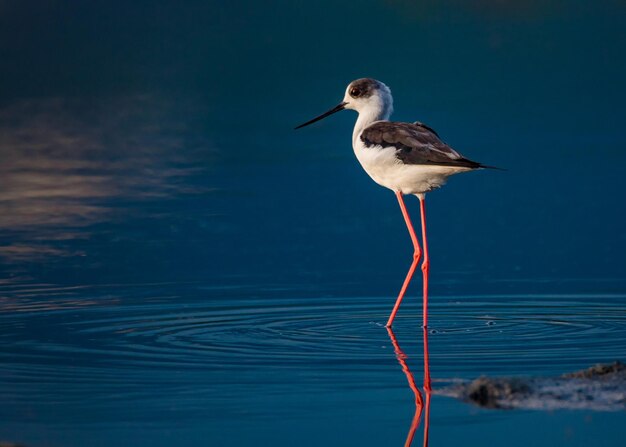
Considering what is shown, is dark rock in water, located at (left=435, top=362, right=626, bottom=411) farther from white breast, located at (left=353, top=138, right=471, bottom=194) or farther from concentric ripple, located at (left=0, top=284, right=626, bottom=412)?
white breast, located at (left=353, top=138, right=471, bottom=194)

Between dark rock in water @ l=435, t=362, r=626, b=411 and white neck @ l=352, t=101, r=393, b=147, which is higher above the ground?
white neck @ l=352, t=101, r=393, b=147

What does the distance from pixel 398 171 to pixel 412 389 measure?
3302 mm

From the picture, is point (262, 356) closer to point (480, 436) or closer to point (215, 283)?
point (480, 436)

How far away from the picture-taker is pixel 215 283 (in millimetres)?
12828

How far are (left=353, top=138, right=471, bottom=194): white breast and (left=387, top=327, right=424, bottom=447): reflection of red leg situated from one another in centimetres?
128

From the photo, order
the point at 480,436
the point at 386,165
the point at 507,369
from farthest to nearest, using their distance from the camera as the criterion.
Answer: the point at 386,165
the point at 507,369
the point at 480,436

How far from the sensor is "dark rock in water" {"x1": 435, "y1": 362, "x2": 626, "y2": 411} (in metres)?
6.82

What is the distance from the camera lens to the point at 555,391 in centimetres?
710

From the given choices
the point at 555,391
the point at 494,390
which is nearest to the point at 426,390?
the point at 494,390

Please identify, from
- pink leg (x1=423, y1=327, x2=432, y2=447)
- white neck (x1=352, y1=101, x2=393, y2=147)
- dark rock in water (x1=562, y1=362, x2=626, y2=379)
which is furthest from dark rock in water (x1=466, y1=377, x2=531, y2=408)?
white neck (x1=352, y1=101, x2=393, y2=147)

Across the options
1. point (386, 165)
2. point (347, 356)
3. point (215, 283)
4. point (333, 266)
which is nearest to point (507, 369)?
point (347, 356)

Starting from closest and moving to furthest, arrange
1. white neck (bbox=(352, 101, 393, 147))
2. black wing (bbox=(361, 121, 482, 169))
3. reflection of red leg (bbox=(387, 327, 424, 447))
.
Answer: reflection of red leg (bbox=(387, 327, 424, 447)) < black wing (bbox=(361, 121, 482, 169)) < white neck (bbox=(352, 101, 393, 147))

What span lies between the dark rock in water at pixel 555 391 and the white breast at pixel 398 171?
3.01 metres

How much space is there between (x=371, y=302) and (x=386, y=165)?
1.52 metres
